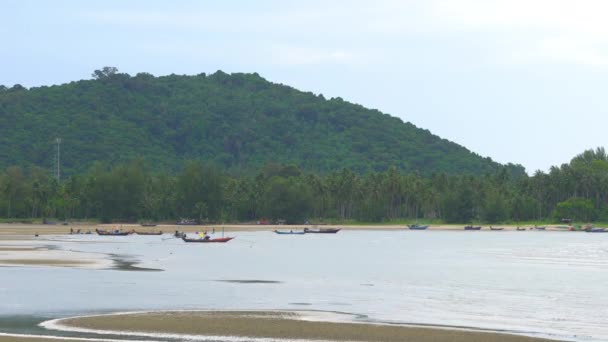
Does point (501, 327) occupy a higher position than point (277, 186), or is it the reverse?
point (277, 186)

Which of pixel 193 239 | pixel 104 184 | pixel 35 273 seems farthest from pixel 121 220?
pixel 35 273

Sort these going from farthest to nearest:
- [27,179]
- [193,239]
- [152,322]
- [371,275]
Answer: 1. [27,179]
2. [193,239]
3. [371,275]
4. [152,322]

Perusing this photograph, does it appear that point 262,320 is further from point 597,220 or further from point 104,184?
point 597,220

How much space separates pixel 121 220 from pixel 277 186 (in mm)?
36167

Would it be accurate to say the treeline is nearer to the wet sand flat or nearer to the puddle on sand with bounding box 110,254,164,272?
the wet sand flat

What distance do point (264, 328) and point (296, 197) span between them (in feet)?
523

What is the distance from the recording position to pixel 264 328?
106ft

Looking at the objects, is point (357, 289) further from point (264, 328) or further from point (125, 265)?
point (125, 265)

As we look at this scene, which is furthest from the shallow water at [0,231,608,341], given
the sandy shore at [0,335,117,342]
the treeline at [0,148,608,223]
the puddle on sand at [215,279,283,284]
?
the treeline at [0,148,608,223]

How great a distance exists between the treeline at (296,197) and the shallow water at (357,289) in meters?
109

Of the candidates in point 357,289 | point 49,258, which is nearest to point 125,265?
point 49,258

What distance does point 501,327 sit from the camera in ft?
111

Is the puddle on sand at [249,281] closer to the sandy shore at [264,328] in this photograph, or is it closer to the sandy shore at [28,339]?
the sandy shore at [264,328]

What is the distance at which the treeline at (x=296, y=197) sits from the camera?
613 feet
